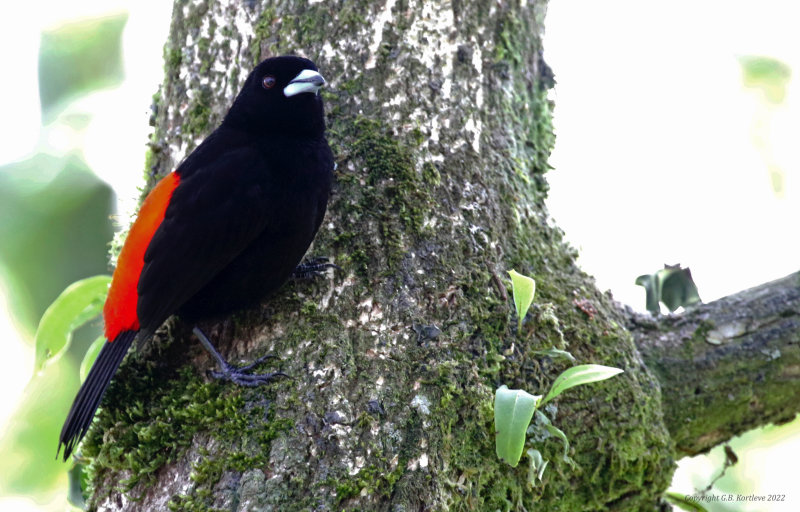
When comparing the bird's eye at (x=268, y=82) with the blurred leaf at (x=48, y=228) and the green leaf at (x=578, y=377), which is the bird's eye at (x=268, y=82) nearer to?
the green leaf at (x=578, y=377)

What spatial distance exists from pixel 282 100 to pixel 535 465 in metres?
1.59

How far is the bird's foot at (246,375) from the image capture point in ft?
7.62

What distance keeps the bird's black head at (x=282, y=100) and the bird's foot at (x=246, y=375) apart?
0.93 metres

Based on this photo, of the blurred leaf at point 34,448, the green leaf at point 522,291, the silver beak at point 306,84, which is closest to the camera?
the green leaf at point 522,291

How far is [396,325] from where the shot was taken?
2422 mm

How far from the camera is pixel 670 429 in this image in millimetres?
2809

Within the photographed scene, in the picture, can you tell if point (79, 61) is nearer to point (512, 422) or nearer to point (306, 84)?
point (306, 84)

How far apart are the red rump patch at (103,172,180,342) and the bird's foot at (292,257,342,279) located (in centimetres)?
54

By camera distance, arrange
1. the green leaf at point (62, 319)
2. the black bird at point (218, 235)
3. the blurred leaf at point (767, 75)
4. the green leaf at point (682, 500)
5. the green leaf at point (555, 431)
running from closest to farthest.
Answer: the green leaf at point (555, 431), the black bird at point (218, 235), the green leaf at point (682, 500), the green leaf at point (62, 319), the blurred leaf at point (767, 75)

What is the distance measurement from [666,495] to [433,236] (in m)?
1.35

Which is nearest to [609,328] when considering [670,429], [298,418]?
[670,429]

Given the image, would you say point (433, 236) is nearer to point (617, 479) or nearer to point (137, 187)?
point (617, 479)

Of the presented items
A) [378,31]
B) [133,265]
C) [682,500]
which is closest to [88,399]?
[133,265]

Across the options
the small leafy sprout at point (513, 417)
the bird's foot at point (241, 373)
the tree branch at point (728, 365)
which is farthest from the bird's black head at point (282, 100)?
the tree branch at point (728, 365)
